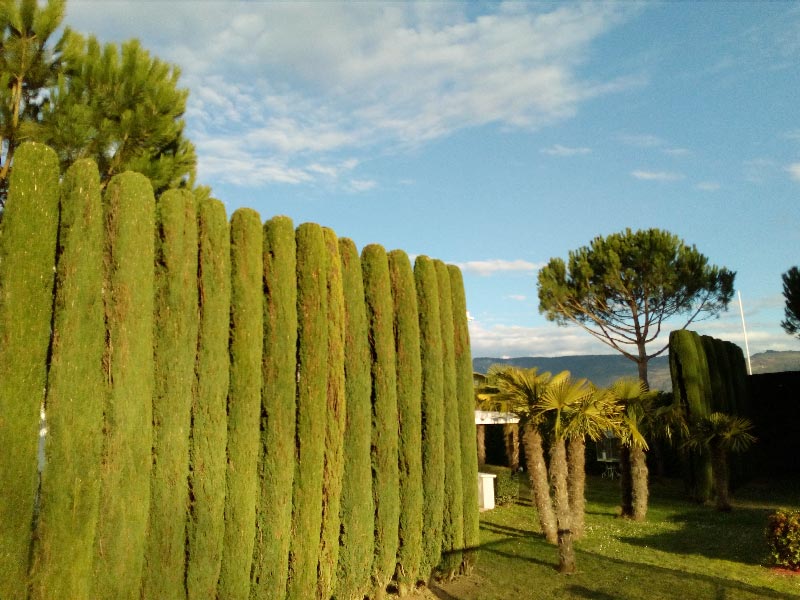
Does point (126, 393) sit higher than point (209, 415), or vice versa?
point (126, 393)

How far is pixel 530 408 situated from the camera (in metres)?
11.8

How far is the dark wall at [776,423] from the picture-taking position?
21750mm

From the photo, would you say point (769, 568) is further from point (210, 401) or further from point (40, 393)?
point (40, 393)

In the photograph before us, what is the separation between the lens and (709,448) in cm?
1623

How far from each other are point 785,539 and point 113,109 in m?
14.8

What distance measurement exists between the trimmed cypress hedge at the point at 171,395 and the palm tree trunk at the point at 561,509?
6.25 m

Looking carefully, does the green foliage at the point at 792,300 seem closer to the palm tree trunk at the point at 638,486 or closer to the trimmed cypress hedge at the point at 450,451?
the palm tree trunk at the point at 638,486

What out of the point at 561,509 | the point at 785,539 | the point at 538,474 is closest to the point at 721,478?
the point at 785,539

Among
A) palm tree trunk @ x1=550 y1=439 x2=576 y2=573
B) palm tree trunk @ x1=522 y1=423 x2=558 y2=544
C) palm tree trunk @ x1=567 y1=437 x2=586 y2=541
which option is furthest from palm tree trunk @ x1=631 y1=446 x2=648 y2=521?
palm tree trunk @ x1=550 y1=439 x2=576 y2=573

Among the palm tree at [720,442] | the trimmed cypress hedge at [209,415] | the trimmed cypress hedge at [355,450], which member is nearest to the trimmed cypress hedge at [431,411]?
the trimmed cypress hedge at [355,450]

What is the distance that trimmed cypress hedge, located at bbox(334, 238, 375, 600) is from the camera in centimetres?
820

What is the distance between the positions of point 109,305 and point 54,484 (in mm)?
1773

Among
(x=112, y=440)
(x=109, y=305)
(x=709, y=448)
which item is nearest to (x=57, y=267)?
(x=109, y=305)

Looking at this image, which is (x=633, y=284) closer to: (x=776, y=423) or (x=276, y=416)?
(x=776, y=423)
